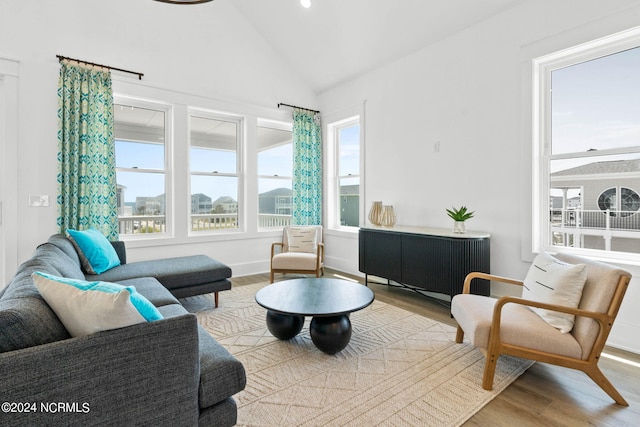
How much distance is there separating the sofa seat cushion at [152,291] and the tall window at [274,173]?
2.58 metres

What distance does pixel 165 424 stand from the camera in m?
1.21

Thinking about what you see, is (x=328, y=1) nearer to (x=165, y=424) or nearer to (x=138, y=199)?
(x=138, y=199)

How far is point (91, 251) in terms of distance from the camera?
3.02 m

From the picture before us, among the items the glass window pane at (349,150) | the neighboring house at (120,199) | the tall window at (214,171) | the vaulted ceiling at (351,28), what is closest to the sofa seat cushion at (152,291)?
the neighboring house at (120,199)

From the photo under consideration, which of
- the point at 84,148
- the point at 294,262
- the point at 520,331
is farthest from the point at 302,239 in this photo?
the point at 520,331

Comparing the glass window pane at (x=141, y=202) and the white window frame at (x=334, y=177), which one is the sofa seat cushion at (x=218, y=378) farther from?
the white window frame at (x=334, y=177)

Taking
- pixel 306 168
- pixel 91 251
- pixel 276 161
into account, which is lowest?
pixel 91 251

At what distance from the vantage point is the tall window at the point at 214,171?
4715mm

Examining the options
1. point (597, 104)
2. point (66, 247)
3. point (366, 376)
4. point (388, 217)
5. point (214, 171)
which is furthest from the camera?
point (214, 171)

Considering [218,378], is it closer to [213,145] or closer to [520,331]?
[520,331]

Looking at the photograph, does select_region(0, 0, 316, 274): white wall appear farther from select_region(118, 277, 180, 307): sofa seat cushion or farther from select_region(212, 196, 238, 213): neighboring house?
select_region(118, 277, 180, 307): sofa seat cushion

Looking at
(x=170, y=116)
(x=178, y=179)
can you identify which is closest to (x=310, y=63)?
(x=170, y=116)

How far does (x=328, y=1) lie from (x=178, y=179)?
3023 millimetres

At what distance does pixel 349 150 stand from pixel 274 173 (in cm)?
133
